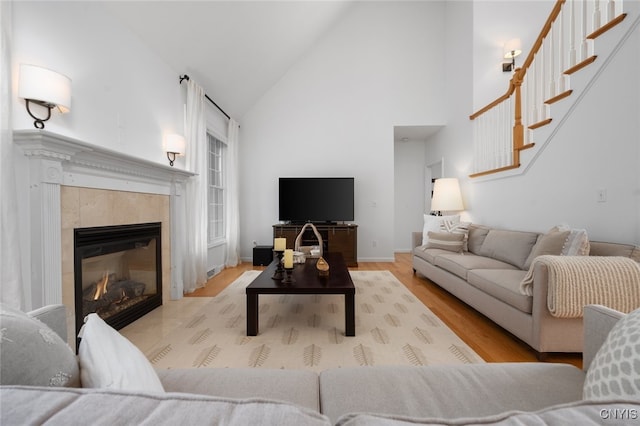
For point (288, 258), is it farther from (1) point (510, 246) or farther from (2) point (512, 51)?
(2) point (512, 51)

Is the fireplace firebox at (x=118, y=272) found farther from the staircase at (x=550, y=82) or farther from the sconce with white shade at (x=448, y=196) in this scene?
the staircase at (x=550, y=82)

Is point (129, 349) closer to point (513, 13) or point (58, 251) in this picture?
point (58, 251)

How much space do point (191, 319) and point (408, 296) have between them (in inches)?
87.6

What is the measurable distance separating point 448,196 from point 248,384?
14.2 ft

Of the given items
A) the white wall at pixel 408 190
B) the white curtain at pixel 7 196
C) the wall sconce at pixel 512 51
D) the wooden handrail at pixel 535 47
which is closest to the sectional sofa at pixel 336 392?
the white curtain at pixel 7 196

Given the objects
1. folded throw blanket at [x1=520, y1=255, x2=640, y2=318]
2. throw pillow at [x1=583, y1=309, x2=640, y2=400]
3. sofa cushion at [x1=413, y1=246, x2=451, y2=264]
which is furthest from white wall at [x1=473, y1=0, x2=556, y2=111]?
throw pillow at [x1=583, y1=309, x2=640, y2=400]

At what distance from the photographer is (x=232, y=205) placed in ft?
16.3

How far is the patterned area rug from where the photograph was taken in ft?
6.11

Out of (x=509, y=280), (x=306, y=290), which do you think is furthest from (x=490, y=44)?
(x=306, y=290)

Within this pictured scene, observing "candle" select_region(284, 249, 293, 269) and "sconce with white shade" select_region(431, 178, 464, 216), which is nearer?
"candle" select_region(284, 249, 293, 269)

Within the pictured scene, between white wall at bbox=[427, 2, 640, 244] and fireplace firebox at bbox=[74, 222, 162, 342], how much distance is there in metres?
3.91

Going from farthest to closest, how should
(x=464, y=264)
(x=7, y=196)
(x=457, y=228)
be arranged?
(x=457, y=228)
(x=464, y=264)
(x=7, y=196)

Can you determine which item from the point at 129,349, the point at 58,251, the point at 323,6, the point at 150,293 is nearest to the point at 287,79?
the point at 323,6

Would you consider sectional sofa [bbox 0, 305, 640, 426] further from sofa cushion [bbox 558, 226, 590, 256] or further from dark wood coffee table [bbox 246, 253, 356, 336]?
sofa cushion [bbox 558, 226, 590, 256]
